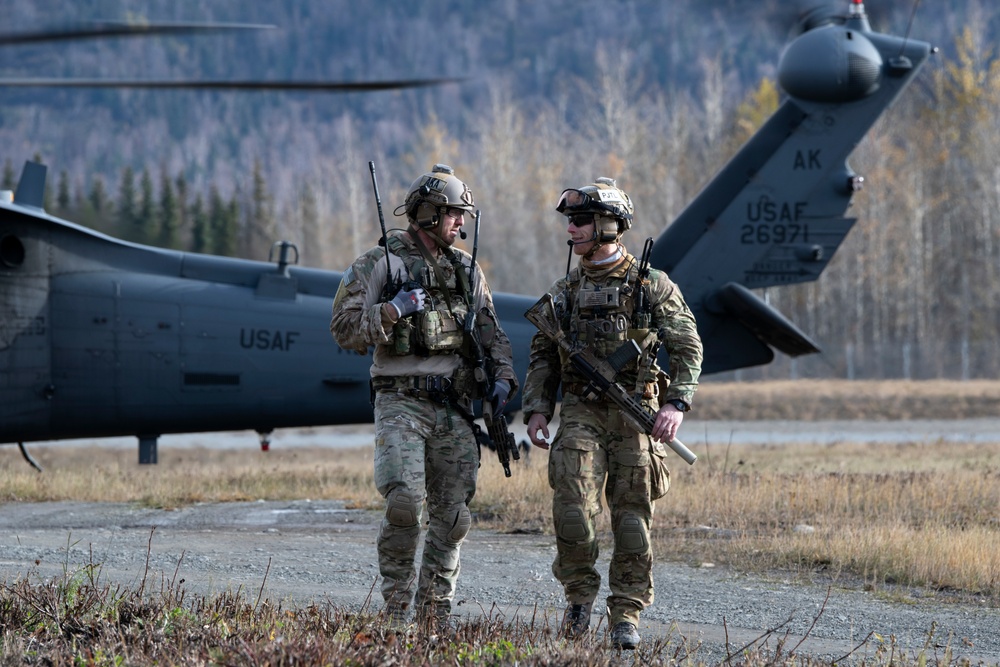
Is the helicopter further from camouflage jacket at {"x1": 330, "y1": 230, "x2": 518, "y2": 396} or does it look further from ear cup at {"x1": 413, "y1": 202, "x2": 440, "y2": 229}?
ear cup at {"x1": 413, "y1": 202, "x2": 440, "y2": 229}

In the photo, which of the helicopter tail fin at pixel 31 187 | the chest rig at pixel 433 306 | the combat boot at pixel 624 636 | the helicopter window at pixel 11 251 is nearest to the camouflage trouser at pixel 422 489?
the chest rig at pixel 433 306

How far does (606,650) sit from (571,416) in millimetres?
1291

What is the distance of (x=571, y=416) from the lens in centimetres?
565

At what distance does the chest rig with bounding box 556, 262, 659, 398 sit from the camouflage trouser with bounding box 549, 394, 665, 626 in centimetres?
22

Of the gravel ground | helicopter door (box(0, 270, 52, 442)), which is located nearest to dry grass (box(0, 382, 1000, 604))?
the gravel ground

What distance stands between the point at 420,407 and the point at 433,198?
106 centimetres

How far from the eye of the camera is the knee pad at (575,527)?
5.40 meters

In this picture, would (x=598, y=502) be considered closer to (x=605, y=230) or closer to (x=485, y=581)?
(x=605, y=230)

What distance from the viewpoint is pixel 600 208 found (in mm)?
5723

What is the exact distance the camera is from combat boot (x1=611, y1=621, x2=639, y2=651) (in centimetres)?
518

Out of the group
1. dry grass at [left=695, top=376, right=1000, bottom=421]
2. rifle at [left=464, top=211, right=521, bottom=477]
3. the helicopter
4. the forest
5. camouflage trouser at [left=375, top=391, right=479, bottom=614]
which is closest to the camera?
camouflage trouser at [left=375, top=391, right=479, bottom=614]

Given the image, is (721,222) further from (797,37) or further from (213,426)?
(213,426)

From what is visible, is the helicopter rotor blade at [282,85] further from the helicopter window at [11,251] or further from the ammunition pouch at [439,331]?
the helicopter window at [11,251]

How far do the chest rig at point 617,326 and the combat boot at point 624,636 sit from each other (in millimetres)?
1131
